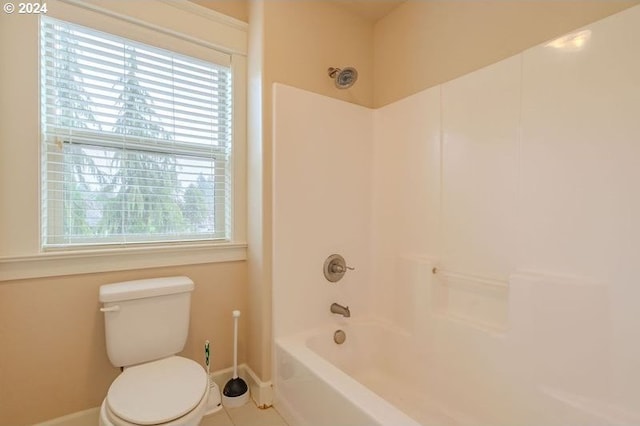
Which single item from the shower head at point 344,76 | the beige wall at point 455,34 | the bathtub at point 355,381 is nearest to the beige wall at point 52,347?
the bathtub at point 355,381

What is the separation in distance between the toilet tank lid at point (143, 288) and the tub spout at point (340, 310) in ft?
2.78

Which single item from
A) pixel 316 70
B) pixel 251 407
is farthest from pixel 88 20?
pixel 251 407

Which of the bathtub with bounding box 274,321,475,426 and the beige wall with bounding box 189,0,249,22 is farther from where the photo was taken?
Answer: the beige wall with bounding box 189,0,249,22

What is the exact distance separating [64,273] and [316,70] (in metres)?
1.74

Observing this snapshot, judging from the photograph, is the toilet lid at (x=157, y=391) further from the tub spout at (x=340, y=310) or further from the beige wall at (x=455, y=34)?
the beige wall at (x=455, y=34)

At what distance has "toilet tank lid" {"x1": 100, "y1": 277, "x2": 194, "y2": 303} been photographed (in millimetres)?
1408

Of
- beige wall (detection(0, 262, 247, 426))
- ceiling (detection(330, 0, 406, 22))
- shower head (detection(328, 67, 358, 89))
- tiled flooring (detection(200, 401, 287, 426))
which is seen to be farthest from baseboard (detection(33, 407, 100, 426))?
ceiling (detection(330, 0, 406, 22))

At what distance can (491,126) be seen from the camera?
1.51 metres

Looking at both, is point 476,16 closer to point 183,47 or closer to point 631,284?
point 631,284

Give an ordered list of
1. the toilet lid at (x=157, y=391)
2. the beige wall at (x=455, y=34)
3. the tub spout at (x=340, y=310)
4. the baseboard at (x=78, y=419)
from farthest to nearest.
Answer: the tub spout at (x=340, y=310) → the baseboard at (x=78, y=419) → the beige wall at (x=455, y=34) → the toilet lid at (x=157, y=391)

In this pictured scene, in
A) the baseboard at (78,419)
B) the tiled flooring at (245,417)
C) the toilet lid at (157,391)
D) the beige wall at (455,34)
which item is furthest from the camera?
the tiled flooring at (245,417)

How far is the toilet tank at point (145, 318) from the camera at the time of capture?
1.41 m

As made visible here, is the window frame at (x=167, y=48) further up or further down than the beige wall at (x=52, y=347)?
further up

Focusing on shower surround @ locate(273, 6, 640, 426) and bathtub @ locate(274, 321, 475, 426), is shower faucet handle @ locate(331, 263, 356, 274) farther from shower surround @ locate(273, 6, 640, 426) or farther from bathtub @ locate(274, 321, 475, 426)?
bathtub @ locate(274, 321, 475, 426)
